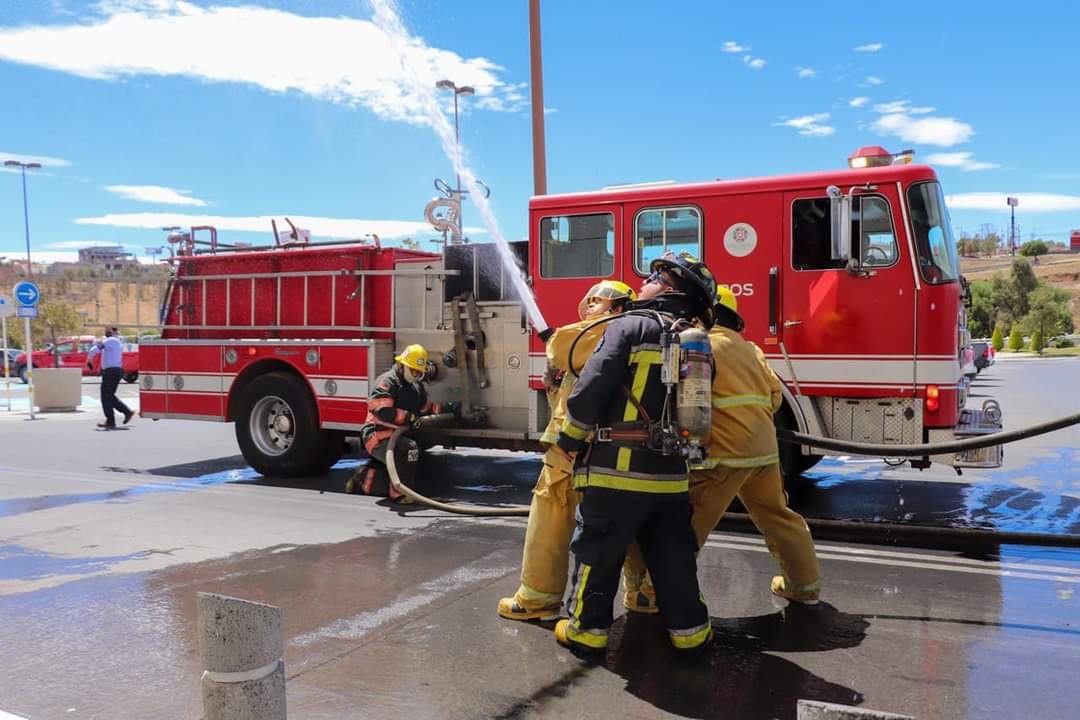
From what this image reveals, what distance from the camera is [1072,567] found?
5.62 meters

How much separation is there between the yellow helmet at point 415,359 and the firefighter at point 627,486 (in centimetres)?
416

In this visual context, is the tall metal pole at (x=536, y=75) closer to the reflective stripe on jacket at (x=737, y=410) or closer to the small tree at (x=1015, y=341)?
the reflective stripe on jacket at (x=737, y=410)

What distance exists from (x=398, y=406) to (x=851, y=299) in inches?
157

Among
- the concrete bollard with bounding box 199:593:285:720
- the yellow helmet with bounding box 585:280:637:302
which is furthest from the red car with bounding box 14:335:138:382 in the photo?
the concrete bollard with bounding box 199:593:285:720

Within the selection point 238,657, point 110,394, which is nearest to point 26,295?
point 110,394

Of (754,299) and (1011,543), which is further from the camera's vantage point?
(754,299)

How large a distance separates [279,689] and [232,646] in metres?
0.19

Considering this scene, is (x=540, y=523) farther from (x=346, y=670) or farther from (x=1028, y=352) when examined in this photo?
(x=1028, y=352)

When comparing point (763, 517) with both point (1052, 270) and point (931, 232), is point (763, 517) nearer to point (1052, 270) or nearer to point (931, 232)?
point (931, 232)

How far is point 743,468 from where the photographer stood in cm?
453

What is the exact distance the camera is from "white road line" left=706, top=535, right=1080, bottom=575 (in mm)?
5613

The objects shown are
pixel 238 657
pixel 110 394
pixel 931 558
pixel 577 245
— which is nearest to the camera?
pixel 238 657

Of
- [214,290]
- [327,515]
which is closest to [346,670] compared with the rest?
[327,515]

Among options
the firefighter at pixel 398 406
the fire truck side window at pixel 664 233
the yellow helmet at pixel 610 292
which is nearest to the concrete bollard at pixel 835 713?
the yellow helmet at pixel 610 292
